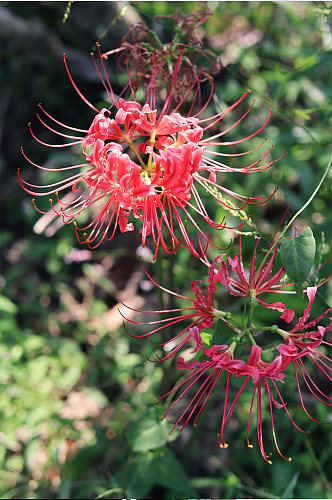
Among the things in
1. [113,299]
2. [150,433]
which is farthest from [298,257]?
[113,299]

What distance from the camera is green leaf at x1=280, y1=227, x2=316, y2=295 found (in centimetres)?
76

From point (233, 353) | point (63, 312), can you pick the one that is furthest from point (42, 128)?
point (233, 353)

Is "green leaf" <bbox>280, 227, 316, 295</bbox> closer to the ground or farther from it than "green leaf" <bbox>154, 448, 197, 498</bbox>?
farther from it

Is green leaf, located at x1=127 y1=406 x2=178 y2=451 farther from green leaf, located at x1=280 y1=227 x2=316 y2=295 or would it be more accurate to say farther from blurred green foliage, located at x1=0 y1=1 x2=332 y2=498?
green leaf, located at x1=280 y1=227 x2=316 y2=295

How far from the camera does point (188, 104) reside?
4.12 ft

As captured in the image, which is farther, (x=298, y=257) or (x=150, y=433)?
(x=150, y=433)

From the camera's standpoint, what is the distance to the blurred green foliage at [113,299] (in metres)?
1.28

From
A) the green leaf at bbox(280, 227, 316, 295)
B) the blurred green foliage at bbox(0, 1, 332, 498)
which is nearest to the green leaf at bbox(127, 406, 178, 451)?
the blurred green foliage at bbox(0, 1, 332, 498)

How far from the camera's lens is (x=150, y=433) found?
1.06m

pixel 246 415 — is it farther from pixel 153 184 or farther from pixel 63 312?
pixel 153 184

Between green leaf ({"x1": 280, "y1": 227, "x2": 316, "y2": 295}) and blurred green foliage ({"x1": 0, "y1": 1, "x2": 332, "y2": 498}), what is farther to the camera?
blurred green foliage ({"x1": 0, "y1": 1, "x2": 332, "y2": 498})

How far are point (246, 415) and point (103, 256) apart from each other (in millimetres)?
849

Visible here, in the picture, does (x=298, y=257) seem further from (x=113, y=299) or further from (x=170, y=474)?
(x=113, y=299)

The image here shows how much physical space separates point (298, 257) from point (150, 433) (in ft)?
1.83
